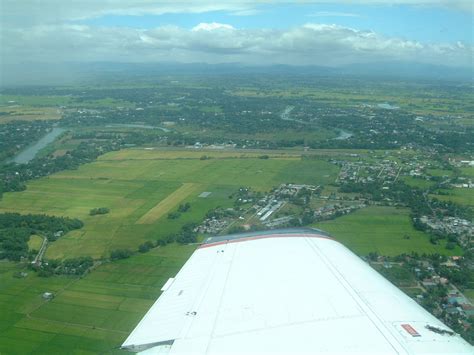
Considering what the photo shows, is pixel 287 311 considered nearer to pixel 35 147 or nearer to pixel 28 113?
pixel 35 147

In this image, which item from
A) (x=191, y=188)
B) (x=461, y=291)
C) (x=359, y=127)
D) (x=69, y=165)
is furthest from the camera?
(x=359, y=127)

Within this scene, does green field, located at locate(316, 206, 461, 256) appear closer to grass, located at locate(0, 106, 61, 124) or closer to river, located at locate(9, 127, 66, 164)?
river, located at locate(9, 127, 66, 164)

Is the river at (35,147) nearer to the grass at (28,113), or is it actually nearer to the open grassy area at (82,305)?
the grass at (28,113)

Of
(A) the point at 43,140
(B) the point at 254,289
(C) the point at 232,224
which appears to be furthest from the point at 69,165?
(B) the point at 254,289

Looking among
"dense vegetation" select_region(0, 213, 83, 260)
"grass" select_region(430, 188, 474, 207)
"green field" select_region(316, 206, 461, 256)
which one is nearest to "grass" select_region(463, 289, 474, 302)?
"green field" select_region(316, 206, 461, 256)

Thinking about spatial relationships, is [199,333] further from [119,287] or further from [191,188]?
[191,188]
